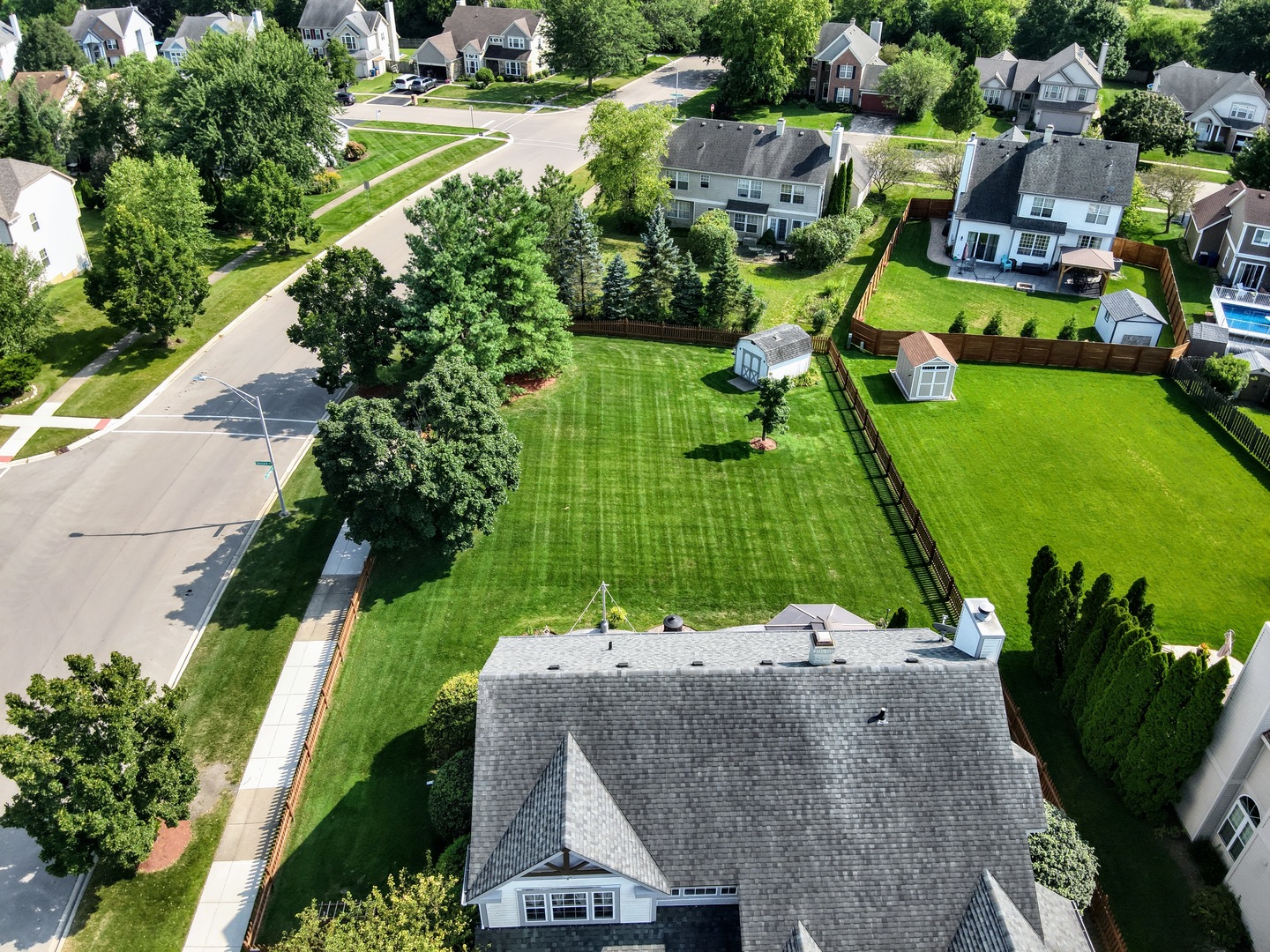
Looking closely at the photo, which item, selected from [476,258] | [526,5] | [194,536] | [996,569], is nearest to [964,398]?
[996,569]

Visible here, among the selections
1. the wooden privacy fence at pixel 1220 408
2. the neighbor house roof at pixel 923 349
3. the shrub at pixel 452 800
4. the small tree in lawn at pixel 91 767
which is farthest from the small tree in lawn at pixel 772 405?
the small tree in lawn at pixel 91 767

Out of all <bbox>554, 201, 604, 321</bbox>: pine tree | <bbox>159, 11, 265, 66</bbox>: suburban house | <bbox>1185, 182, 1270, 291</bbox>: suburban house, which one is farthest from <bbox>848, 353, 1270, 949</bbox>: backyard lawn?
<bbox>159, 11, 265, 66</bbox>: suburban house

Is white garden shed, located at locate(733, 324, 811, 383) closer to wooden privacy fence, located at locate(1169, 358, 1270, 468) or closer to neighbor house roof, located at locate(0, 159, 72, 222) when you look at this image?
wooden privacy fence, located at locate(1169, 358, 1270, 468)

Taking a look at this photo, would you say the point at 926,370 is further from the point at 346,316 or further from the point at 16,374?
the point at 16,374

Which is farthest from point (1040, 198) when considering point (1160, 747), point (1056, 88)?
point (1160, 747)

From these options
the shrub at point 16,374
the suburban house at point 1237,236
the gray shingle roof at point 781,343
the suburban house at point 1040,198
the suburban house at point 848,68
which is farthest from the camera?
the suburban house at point 848,68

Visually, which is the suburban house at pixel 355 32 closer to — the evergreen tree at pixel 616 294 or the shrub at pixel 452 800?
the evergreen tree at pixel 616 294

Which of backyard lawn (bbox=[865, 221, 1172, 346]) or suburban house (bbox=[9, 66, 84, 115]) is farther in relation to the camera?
suburban house (bbox=[9, 66, 84, 115])

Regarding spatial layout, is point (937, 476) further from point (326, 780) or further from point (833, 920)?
point (326, 780)
